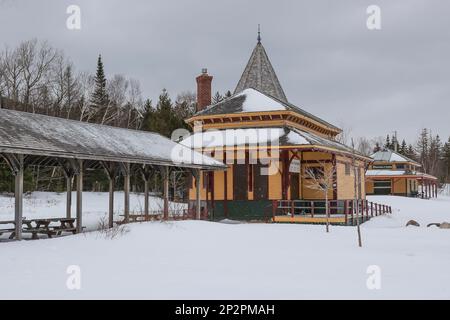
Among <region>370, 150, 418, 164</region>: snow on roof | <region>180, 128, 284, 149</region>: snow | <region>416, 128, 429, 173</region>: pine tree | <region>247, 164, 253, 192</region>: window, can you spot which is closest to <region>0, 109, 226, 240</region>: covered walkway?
<region>247, 164, 253, 192</region>: window

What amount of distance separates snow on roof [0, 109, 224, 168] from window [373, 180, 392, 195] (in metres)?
37.2

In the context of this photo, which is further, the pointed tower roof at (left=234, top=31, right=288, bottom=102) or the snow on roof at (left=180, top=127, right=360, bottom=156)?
the pointed tower roof at (left=234, top=31, right=288, bottom=102)

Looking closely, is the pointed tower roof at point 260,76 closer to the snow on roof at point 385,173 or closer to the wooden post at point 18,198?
the wooden post at point 18,198

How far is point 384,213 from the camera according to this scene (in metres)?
31.3

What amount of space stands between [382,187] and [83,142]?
150 feet

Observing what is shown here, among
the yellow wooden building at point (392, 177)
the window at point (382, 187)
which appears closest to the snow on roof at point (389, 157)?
the yellow wooden building at point (392, 177)

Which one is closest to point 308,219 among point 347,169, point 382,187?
point 347,169

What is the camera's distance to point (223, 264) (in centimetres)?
1180

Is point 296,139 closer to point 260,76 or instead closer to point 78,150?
point 260,76

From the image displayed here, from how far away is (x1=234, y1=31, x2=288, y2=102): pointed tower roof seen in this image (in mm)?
33156

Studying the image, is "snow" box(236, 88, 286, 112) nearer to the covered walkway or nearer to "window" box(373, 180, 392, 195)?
the covered walkway

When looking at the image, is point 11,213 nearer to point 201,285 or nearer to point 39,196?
point 39,196

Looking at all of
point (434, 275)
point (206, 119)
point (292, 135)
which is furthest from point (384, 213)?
point (434, 275)

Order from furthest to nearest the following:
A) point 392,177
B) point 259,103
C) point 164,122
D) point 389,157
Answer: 1. point 389,157
2. point 392,177
3. point 164,122
4. point 259,103
